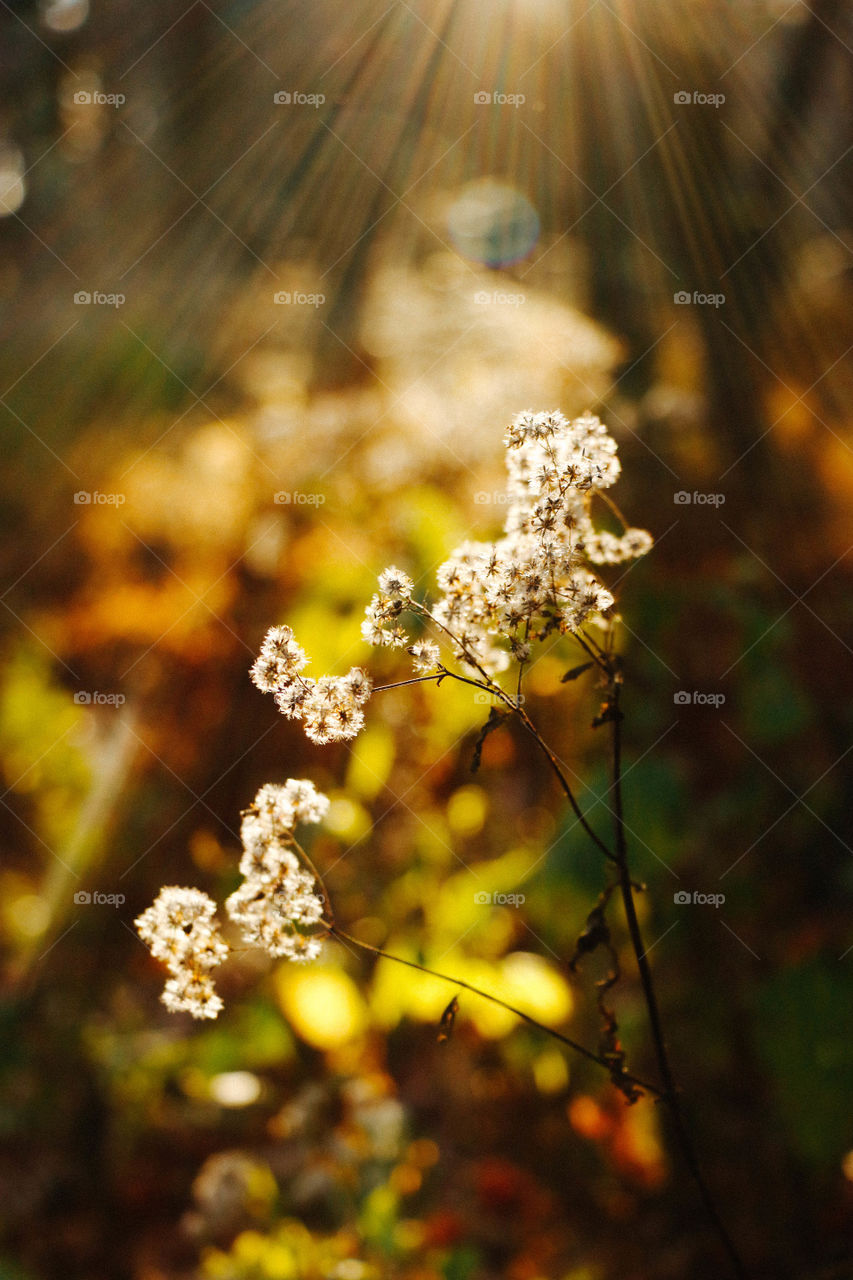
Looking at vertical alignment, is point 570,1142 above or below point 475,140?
below

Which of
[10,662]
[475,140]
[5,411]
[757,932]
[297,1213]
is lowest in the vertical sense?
[297,1213]

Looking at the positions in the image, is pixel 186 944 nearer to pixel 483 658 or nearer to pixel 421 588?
pixel 483 658

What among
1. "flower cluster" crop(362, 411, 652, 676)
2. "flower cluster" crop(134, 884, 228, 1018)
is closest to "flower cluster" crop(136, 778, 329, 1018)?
"flower cluster" crop(134, 884, 228, 1018)

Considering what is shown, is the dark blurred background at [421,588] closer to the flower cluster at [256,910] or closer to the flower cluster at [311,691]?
the flower cluster at [256,910]

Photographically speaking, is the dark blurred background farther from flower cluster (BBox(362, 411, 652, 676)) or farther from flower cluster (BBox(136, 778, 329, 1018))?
flower cluster (BBox(362, 411, 652, 676))

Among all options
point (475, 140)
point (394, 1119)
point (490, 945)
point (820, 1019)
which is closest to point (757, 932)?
point (820, 1019)

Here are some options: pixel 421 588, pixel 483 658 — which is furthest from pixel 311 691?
pixel 421 588

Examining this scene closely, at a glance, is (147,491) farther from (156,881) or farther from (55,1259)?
(55,1259)
